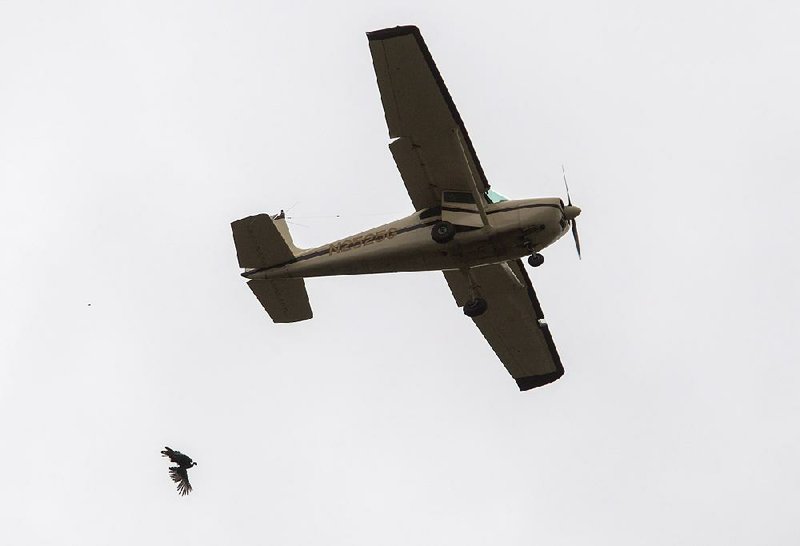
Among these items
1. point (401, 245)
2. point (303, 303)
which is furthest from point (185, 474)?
point (401, 245)

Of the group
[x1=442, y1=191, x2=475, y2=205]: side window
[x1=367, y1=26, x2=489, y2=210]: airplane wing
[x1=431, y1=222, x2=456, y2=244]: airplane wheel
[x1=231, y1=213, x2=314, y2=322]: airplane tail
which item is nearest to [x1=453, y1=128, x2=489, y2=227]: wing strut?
[x1=367, y1=26, x2=489, y2=210]: airplane wing

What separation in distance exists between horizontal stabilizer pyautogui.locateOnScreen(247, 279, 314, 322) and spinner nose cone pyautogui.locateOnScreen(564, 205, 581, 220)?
23.3 feet

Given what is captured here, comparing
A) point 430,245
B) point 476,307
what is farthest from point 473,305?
point 430,245

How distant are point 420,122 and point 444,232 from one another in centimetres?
268

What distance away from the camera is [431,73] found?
82.0ft

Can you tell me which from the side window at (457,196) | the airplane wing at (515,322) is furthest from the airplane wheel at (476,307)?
the side window at (457,196)

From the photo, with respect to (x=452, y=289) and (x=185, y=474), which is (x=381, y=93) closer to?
(x=452, y=289)

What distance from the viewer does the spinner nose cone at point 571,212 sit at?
26.5 meters

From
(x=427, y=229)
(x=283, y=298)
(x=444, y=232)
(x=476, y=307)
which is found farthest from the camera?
(x=283, y=298)

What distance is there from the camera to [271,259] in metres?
28.4

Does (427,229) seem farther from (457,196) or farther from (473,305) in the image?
(473,305)

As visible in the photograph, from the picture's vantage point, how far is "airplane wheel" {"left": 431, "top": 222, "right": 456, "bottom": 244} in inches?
1050

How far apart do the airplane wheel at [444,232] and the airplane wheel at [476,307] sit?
2057mm

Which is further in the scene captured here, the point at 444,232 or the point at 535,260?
the point at 444,232
